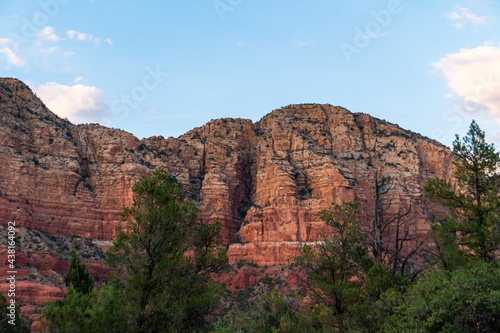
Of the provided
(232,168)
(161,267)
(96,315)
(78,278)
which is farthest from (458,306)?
(232,168)

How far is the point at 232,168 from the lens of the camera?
92250 mm

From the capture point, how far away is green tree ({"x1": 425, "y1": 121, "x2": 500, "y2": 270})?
20281 millimetres

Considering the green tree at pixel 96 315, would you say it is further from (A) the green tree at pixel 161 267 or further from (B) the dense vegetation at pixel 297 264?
(A) the green tree at pixel 161 267

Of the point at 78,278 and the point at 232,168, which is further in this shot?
the point at 232,168

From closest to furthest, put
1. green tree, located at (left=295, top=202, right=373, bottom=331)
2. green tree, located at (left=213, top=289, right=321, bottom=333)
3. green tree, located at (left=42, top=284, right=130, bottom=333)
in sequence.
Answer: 1. green tree, located at (left=42, top=284, right=130, bottom=333)
2. green tree, located at (left=213, top=289, right=321, bottom=333)
3. green tree, located at (left=295, top=202, right=373, bottom=331)

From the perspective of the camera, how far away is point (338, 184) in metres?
80.5

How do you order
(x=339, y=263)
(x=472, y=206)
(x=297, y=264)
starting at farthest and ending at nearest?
(x=297, y=264), (x=339, y=263), (x=472, y=206)

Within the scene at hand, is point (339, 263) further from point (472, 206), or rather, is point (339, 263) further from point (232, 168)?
point (232, 168)

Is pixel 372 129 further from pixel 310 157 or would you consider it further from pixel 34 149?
pixel 34 149

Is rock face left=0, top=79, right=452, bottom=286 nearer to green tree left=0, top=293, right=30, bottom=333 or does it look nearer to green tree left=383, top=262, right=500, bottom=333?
Answer: green tree left=0, top=293, right=30, bottom=333

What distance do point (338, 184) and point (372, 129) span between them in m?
24.8

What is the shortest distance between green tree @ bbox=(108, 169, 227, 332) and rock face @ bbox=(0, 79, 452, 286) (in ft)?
172

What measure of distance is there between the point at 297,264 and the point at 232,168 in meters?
67.3

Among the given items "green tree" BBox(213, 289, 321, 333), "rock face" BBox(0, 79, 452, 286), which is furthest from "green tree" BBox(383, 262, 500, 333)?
"rock face" BBox(0, 79, 452, 286)
